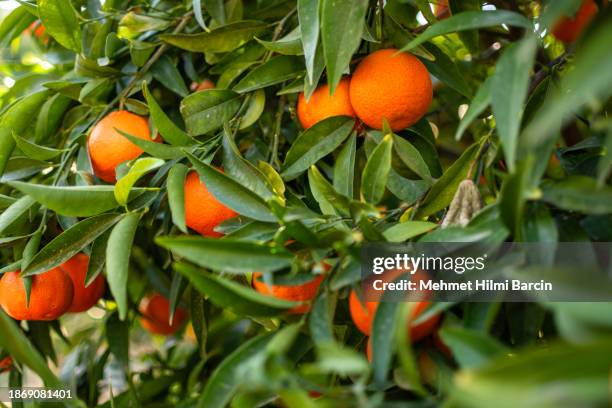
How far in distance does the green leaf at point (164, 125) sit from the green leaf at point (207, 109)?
0.13ft

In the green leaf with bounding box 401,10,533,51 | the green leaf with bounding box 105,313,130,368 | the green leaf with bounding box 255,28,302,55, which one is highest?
the green leaf with bounding box 401,10,533,51

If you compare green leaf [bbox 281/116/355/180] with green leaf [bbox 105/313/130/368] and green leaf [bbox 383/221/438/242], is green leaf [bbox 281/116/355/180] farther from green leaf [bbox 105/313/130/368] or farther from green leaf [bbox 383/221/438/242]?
green leaf [bbox 105/313/130/368]

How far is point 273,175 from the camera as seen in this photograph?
740 millimetres

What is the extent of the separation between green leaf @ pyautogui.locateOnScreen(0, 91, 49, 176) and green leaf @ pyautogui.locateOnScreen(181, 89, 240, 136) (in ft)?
0.75

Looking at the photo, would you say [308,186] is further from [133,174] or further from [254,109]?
[133,174]

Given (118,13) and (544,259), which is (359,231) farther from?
(118,13)

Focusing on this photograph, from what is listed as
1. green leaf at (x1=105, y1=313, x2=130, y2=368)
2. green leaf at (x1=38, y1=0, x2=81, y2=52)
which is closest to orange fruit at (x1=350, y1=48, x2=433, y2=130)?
green leaf at (x1=38, y1=0, x2=81, y2=52)

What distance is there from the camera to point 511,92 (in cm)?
46

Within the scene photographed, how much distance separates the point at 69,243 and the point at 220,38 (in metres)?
0.32

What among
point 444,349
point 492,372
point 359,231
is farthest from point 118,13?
point 492,372

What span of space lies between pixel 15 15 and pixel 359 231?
2.14 feet

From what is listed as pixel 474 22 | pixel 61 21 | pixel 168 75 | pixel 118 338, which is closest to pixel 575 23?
pixel 474 22

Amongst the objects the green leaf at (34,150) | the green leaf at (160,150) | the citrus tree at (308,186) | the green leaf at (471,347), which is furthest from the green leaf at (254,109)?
the green leaf at (471,347)

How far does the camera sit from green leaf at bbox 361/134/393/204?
23.5 inches
